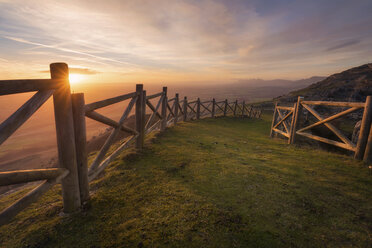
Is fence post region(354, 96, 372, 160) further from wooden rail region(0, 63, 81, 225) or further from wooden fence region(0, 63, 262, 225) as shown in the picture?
wooden rail region(0, 63, 81, 225)

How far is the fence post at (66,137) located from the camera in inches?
93.2

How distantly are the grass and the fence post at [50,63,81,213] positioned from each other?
0.30 m

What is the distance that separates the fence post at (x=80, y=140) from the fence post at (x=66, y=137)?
161 millimetres

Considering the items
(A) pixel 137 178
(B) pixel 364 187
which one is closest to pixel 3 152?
(A) pixel 137 178

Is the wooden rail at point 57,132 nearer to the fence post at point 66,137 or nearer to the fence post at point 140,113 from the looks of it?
the fence post at point 66,137

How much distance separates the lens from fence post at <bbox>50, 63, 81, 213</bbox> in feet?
7.77

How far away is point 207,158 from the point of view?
16.7ft

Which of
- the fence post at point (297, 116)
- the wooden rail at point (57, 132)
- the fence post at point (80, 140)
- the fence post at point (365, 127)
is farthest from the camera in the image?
the fence post at point (297, 116)

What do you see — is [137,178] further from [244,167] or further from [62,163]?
[244,167]

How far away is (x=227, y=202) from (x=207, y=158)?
2176 mm

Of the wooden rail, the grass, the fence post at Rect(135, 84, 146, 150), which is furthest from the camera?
the fence post at Rect(135, 84, 146, 150)

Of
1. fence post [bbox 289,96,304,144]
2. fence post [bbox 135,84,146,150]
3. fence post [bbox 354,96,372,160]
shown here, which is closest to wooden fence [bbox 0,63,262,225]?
fence post [bbox 135,84,146,150]

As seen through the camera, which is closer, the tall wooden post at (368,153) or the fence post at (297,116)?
the tall wooden post at (368,153)

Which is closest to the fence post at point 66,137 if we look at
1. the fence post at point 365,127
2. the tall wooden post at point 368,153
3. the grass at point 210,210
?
the grass at point 210,210
